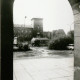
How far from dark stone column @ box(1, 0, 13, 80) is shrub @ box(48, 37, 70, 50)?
29.1 m

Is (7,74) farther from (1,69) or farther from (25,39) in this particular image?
(25,39)

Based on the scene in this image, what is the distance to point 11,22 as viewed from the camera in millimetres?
4250

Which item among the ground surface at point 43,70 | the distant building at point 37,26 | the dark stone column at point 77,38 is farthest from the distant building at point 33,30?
the dark stone column at point 77,38

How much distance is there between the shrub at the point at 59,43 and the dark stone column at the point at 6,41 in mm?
29055

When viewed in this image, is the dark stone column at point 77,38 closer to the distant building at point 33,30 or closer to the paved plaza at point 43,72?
the paved plaza at point 43,72

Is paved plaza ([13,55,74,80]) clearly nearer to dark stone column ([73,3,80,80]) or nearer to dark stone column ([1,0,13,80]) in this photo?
dark stone column ([73,3,80,80])

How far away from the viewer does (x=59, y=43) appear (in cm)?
3309

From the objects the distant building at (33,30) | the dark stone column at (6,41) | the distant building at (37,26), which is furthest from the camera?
the distant building at (37,26)

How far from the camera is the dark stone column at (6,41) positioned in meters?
4.12

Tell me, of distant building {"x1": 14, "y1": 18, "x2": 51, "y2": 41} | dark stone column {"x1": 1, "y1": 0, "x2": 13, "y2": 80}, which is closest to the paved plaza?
dark stone column {"x1": 1, "y1": 0, "x2": 13, "y2": 80}

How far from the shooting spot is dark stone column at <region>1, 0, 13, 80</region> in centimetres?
412

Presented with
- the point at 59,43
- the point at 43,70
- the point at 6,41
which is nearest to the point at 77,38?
the point at 6,41

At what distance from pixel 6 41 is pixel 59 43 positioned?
29417 mm

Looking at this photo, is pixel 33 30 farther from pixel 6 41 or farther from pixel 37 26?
pixel 6 41
